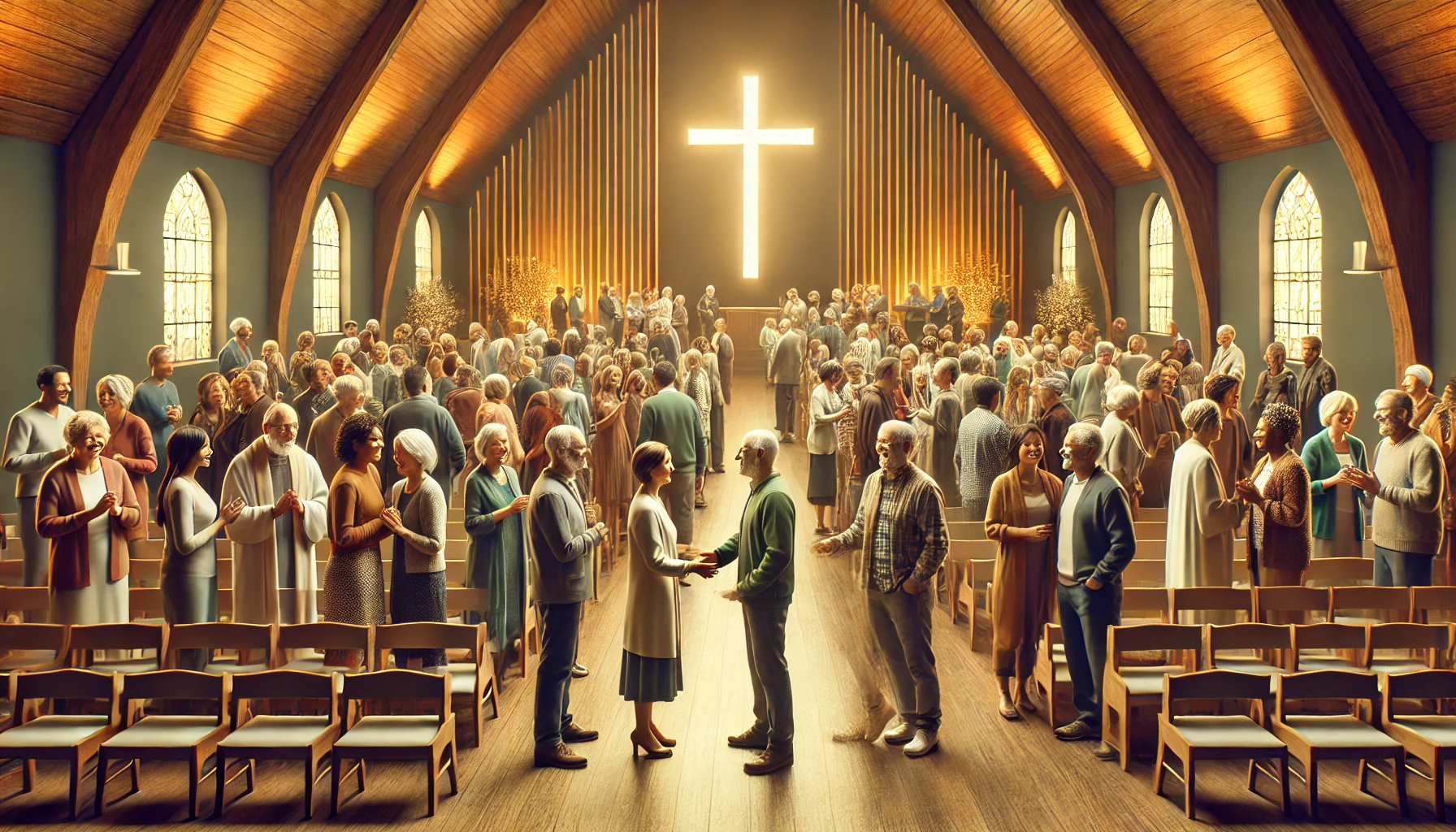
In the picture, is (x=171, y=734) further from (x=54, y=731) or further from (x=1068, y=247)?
(x=1068, y=247)

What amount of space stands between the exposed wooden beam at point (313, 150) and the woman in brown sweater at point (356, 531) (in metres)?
9.71

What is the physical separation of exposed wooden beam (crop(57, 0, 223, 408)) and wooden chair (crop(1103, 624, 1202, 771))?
30.3 ft

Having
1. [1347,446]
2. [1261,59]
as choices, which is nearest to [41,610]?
[1347,446]

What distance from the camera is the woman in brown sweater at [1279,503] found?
18.9ft

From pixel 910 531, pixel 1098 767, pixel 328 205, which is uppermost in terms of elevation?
pixel 328 205

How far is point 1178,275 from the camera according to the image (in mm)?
16656

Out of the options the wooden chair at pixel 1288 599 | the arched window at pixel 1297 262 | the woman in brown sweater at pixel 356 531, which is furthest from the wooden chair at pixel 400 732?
the arched window at pixel 1297 262

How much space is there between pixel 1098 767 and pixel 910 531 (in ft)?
4.32

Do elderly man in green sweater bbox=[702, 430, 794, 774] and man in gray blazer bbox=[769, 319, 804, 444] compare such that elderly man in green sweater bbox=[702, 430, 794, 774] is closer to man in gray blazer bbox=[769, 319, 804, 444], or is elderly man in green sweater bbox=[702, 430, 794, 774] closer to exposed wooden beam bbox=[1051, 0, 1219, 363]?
man in gray blazer bbox=[769, 319, 804, 444]

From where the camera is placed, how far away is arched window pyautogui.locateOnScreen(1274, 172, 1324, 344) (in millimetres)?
13258

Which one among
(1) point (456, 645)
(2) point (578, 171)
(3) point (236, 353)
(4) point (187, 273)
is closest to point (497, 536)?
(1) point (456, 645)

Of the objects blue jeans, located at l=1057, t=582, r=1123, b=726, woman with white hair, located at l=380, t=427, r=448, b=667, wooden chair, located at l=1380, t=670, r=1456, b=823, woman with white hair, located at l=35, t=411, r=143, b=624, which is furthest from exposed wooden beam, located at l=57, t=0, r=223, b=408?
wooden chair, located at l=1380, t=670, r=1456, b=823

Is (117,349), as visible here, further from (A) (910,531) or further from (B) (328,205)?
(A) (910,531)

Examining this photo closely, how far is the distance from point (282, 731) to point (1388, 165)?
1032cm
